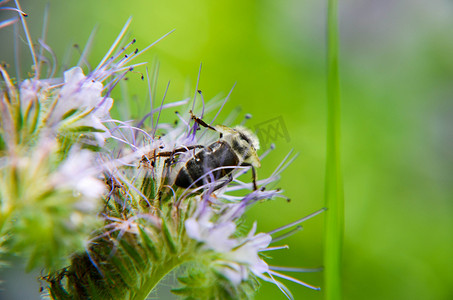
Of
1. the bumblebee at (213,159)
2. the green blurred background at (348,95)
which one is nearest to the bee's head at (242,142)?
the bumblebee at (213,159)

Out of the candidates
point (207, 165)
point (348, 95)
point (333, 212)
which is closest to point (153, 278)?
point (207, 165)

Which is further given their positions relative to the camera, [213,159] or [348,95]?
[348,95]

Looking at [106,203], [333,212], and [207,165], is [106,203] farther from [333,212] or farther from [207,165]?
[333,212]

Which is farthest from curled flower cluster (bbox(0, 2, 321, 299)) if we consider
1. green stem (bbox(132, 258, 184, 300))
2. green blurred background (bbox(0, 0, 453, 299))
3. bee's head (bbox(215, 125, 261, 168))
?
green blurred background (bbox(0, 0, 453, 299))

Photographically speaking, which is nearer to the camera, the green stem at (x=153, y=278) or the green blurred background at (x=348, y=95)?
the green stem at (x=153, y=278)

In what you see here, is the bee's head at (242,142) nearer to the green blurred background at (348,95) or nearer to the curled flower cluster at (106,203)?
the curled flower cluster at (106,203)

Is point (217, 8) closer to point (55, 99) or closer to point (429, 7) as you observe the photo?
point (429, 7)

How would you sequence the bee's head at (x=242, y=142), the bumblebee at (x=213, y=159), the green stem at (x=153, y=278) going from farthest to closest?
the bee's head at (x=242, y=142)
the bumblebee at (x=213, y=159)
the green stem at (x=153, y=278)
